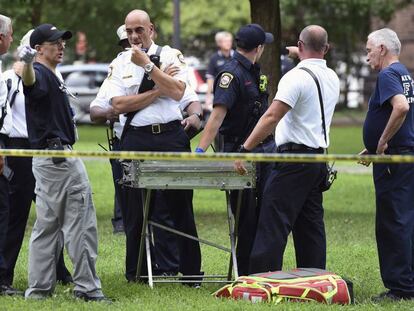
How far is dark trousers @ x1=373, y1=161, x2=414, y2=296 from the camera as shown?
28.4ft

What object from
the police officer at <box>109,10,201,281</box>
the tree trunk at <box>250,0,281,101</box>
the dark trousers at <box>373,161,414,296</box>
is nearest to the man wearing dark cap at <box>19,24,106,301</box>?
the police officer at <box>109,10,201,281</box>

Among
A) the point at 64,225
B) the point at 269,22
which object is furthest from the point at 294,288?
the point at 269,22

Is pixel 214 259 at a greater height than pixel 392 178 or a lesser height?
lesser

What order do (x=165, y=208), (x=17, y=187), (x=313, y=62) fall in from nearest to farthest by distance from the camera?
(x=313, y=62)
(x=17, y=187)
(x=165, y=208)

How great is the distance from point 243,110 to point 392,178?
55.8 inches

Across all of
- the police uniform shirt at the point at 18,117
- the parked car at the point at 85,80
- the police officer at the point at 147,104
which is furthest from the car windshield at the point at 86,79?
the police officer at the point at 147,104

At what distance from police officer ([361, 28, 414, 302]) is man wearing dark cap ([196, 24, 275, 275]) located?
1002mm

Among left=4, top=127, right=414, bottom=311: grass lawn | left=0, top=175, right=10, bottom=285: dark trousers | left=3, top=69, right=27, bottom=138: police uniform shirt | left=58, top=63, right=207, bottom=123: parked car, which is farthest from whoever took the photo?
left=58, top=63, right=207, bottom=123: parked car

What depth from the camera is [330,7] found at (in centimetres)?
3662

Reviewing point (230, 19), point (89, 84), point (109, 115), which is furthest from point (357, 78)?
point (109, 115)

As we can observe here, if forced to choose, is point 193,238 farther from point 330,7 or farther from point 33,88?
point 330,7

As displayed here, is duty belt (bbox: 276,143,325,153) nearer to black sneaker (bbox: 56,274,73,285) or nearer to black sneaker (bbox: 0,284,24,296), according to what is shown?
black sneaker (bbox: 56,274,73,285)

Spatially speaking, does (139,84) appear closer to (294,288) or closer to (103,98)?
(103,98)

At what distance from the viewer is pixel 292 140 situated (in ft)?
28.7
